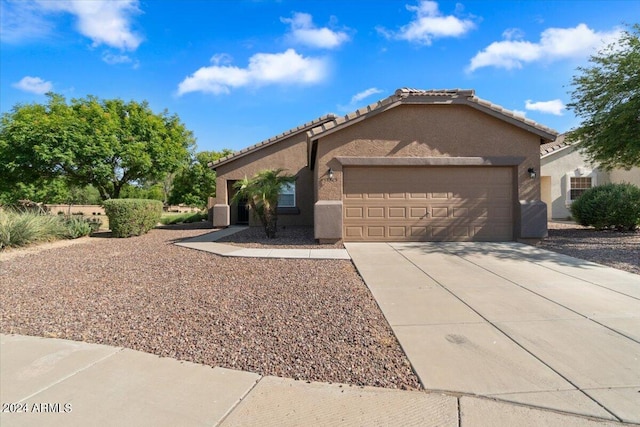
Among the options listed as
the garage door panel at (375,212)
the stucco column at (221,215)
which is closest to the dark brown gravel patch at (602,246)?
the garage door panel at (375,212)

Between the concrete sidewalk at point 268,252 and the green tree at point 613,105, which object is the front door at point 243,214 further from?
the green tree at point 613,105

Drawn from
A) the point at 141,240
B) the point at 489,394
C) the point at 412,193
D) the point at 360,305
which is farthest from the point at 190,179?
the point at 489,394

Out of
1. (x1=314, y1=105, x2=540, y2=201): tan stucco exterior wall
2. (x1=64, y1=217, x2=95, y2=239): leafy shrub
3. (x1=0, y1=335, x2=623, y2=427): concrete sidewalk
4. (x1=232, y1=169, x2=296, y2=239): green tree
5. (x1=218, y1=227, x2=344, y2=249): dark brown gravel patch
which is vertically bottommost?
(x1=0, y1=335, x2=623, y2=427): concrete sidewalk

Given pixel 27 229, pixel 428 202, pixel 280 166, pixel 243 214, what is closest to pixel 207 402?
pixel 428 202

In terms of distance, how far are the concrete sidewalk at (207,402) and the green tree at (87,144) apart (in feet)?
44.5

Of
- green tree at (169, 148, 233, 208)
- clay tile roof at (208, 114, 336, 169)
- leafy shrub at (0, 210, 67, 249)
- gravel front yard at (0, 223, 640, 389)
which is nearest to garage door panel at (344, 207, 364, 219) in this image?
gravel front yard at (0, 223, 640, 389)

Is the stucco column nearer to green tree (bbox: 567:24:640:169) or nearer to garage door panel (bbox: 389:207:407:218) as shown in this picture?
garage door panel (bbox: 389:207:407:218)

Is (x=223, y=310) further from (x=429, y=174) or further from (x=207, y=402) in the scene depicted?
(x=429, y=174)

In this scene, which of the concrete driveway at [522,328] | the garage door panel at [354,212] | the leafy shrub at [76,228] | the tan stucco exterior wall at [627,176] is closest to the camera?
the concrete driveway at [522,328]

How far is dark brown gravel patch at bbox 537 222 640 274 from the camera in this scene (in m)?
8.23

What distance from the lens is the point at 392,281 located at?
6.62 m

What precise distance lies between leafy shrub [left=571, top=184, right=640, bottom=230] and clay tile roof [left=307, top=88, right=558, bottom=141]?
5.05m

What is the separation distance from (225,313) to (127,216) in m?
10.6

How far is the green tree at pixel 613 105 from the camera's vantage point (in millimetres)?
10930
